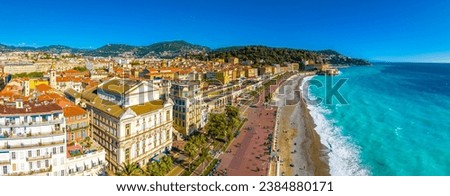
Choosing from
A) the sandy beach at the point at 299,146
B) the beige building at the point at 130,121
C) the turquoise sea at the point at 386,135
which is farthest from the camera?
the turquoise sea at the point at 386,135

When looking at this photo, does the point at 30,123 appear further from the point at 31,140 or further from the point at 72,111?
the point at 72,111

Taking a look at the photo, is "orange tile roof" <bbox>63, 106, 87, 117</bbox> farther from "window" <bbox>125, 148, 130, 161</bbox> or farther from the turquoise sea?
the turquoise sea

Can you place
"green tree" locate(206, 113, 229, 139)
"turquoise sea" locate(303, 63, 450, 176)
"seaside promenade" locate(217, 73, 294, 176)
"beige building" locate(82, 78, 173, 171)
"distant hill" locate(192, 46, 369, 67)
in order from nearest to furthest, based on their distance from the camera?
"beige building" locate(82, 78, 173, 171) < "seaside promenade" locate(217, 73, 294, 176) < "turquoise sea" locate(303, 63, 450, 176) < "green tree" locate(206, 113, 229, 139) < "distant hill" locate(192, 46, 369, 67)

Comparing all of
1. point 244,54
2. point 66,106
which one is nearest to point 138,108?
point 66,106

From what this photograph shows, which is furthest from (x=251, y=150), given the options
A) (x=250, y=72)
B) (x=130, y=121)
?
(x=250, y=72)

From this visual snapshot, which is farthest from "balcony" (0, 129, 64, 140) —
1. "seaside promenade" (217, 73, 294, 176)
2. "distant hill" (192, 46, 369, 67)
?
"distant hill" (192, 46, 369, 67)

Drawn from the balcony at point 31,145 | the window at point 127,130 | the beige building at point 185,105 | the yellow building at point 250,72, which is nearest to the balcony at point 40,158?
the balcony at point 31,145

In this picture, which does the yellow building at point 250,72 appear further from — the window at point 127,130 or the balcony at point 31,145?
the balcony at point 31,145
